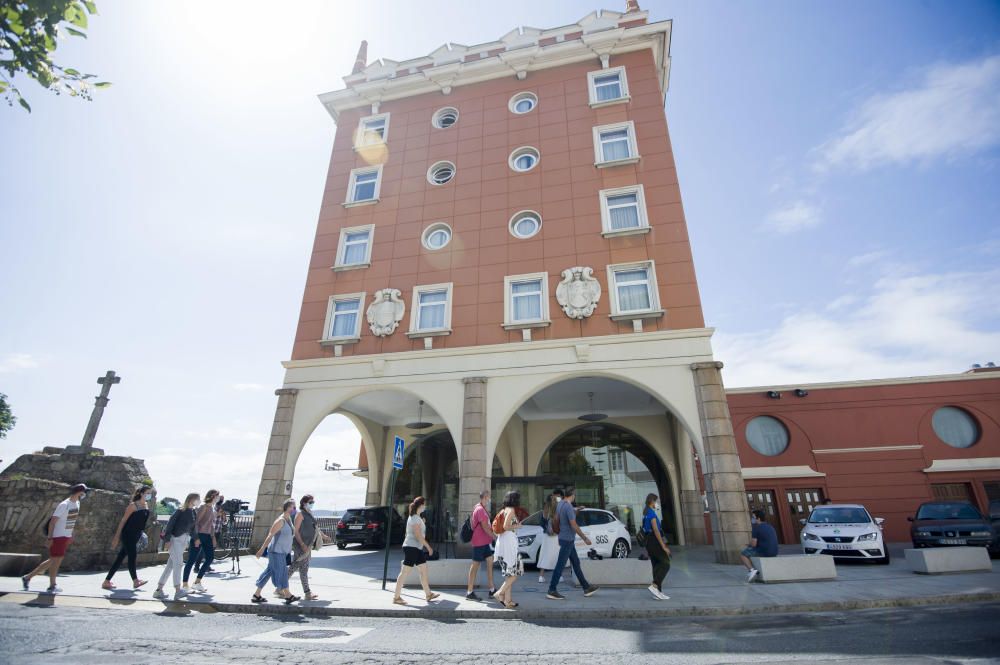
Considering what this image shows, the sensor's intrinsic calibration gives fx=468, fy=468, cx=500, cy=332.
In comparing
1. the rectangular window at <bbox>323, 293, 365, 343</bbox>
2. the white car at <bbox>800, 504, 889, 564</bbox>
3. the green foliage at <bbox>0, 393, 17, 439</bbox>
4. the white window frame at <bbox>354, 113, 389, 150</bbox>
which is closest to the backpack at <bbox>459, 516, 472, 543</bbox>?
the rectangular window at <bbox>323, 293, 365, 343</bbox>

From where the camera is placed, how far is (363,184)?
20297mm

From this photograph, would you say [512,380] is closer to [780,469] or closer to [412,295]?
[412,295]

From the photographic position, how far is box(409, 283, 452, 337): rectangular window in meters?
16.3

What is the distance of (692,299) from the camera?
1465 cm

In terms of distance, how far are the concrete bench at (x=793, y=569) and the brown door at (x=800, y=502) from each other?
10.6 metres

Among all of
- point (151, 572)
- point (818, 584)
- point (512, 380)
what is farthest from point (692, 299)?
point (151, 572)

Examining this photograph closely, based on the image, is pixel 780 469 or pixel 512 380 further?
pixel 780 469

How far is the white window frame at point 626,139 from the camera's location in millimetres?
17203

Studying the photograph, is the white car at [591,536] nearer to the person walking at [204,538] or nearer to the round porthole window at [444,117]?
the person walking at [204,538]

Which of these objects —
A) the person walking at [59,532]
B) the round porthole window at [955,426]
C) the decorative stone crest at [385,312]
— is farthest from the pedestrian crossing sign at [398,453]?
the round porthole window at [955,426]

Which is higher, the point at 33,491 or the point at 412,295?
the point at 412,295

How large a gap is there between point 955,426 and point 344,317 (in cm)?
2398

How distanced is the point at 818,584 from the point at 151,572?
566 inches

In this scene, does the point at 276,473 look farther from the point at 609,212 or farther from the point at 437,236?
the point at 609,212
